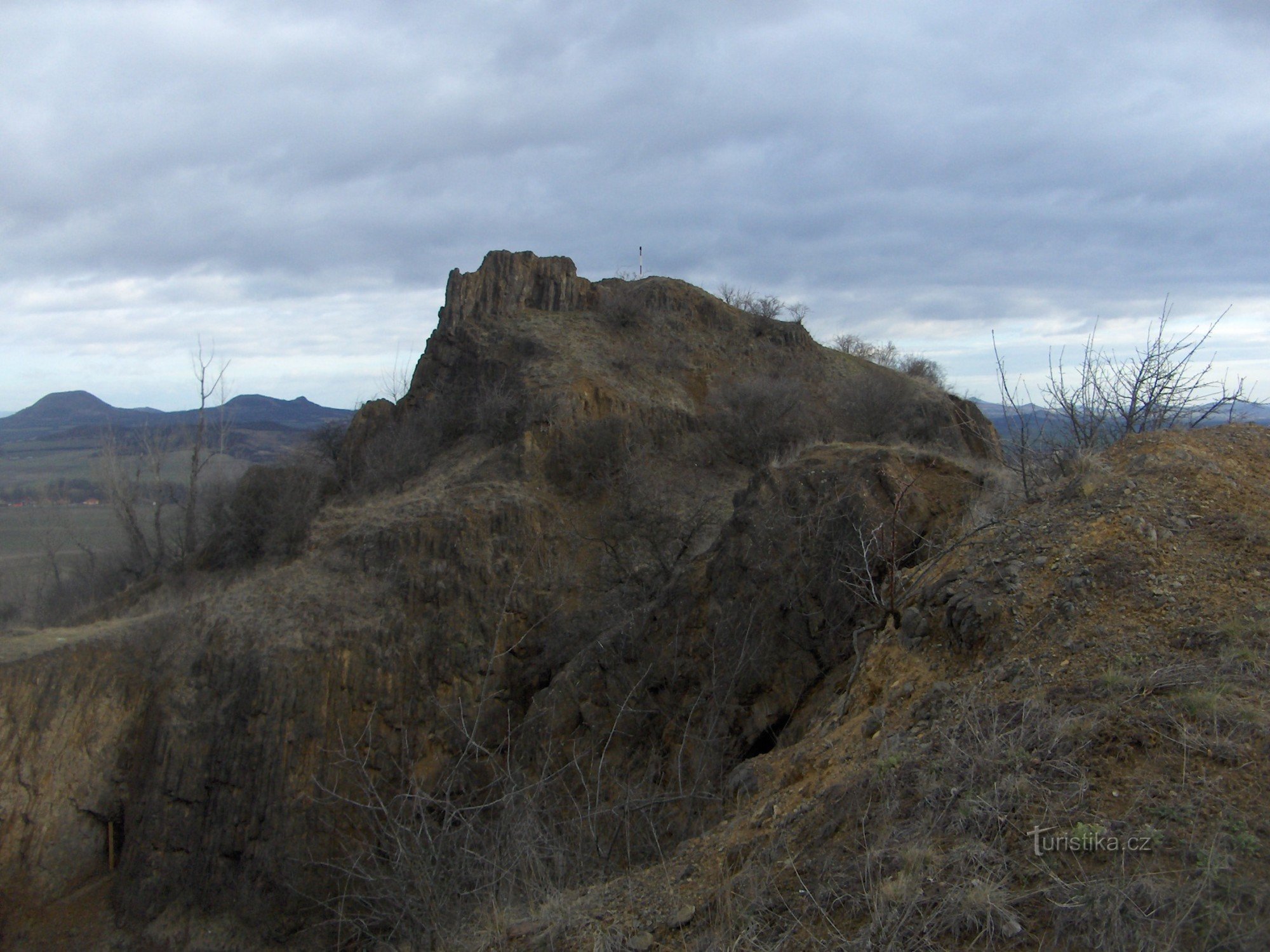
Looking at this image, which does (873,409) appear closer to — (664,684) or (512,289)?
(512,289)

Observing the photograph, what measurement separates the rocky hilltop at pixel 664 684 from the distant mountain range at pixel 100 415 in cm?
7475

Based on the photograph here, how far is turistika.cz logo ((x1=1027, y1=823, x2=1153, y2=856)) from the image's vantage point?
3.78 m

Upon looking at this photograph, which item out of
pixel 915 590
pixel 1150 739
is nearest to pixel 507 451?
pixel 915 590

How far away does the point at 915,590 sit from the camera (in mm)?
7441

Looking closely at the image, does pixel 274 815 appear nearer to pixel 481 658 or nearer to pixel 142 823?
pixel 142 823

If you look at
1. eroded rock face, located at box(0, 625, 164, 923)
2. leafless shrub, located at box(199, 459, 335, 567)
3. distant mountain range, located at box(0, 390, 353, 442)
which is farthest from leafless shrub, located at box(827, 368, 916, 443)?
distant mountain range, located at box(0, 390, 353, 442)

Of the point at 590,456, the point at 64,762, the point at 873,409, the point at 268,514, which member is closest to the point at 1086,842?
the point at 590,456

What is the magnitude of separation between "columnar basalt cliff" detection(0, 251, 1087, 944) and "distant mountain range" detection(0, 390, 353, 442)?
76.2 meters

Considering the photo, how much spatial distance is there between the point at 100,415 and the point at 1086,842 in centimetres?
13984

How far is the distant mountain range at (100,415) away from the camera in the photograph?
97.1 m

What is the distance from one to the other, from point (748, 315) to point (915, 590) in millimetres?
21661

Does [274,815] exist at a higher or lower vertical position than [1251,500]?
lower

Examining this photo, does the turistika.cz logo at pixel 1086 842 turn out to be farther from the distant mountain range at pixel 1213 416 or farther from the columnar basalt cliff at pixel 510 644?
the distant mountain range at pixel 1213 416

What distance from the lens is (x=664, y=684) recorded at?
12055 millimetres
